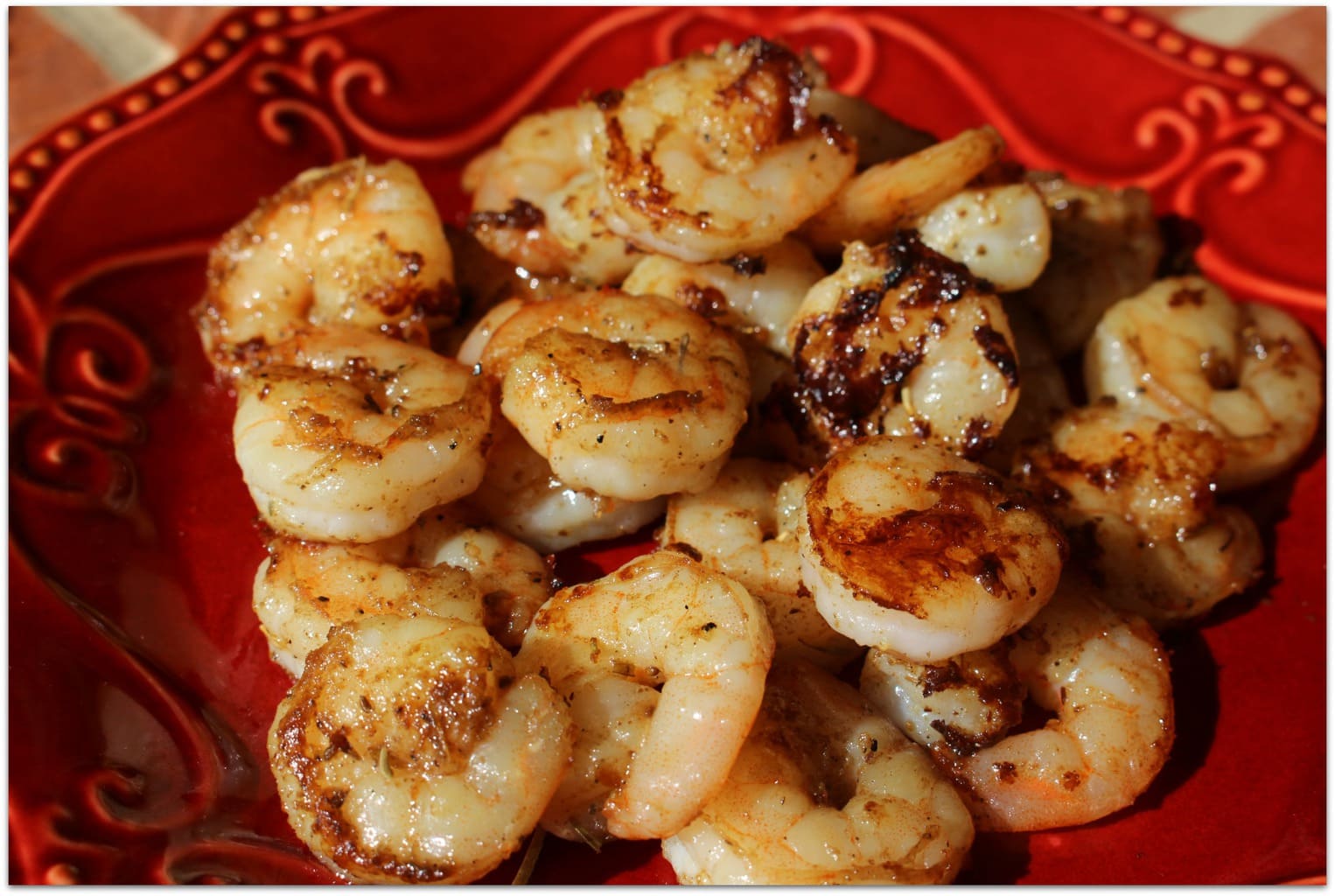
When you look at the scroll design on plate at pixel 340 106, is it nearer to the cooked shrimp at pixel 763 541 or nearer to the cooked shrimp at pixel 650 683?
the cooked shrimp at pixel 763 541

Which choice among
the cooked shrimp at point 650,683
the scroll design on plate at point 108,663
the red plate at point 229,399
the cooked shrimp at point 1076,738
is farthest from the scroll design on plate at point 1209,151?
the scroll design on plate at point 108,663

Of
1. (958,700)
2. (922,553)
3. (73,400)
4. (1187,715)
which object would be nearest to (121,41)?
(73,400)

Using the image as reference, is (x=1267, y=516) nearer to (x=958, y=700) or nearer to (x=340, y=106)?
(x=958, y=700)

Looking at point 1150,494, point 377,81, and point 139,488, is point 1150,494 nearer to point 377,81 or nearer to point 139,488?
point 139,488

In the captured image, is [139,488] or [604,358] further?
[139,488]

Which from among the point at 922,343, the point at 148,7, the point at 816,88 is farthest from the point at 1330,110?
the point at 148,7

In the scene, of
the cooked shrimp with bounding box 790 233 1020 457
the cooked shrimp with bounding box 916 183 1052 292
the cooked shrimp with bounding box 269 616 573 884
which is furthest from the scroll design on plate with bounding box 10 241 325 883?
the cooked shrimp with bounding box 916 183 1052 292

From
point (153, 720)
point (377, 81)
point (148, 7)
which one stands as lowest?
point (153, 720)
